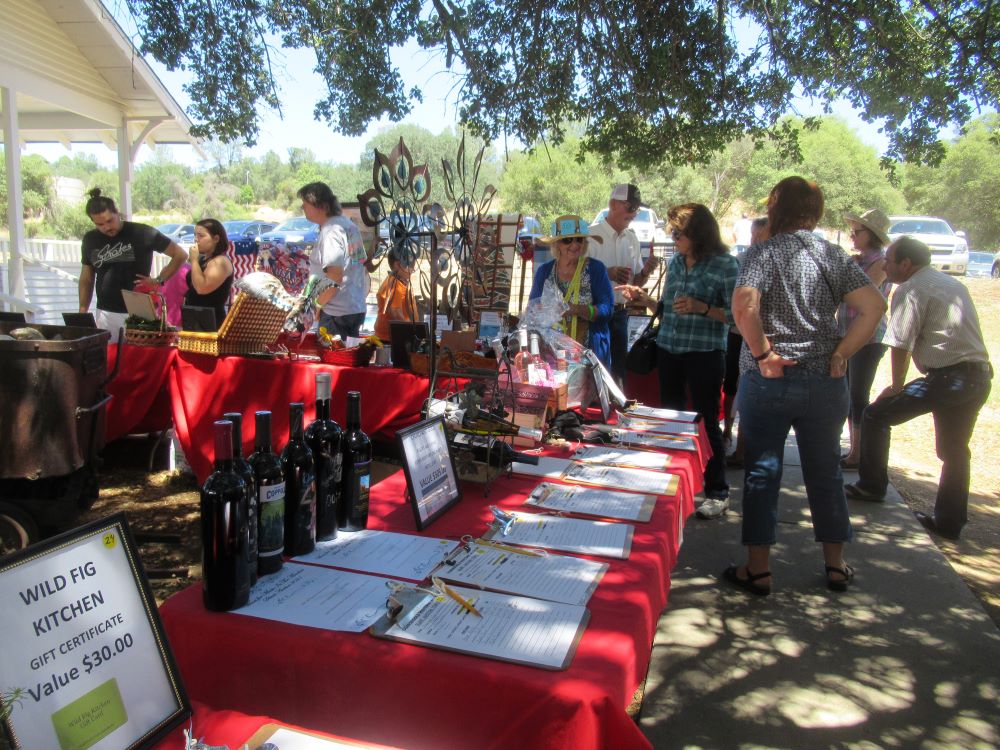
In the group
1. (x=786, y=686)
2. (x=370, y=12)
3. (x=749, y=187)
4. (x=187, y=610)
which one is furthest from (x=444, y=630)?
(x=749, y=187)

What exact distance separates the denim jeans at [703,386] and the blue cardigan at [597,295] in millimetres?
382

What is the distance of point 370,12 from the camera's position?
21.0 ft

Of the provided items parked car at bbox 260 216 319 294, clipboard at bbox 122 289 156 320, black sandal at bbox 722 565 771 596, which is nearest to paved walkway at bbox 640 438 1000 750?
black sandal at bbox 722 565 771 596

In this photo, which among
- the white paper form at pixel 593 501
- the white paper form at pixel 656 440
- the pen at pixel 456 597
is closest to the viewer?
the pen at pixel 456 597

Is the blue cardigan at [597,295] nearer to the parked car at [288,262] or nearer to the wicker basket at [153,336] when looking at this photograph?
the wicker basket at [153,336]

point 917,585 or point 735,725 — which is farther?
point 917,585

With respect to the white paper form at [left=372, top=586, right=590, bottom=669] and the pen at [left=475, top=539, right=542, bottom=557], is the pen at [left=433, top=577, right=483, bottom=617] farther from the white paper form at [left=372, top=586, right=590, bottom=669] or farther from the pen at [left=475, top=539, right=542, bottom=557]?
the pen at [left=475, top=539, right=542, bottom=557]

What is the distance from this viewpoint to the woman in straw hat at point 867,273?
4609mm

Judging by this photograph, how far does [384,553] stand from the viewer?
1.60m

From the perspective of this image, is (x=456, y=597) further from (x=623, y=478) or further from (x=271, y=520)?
(x=623, y=478)

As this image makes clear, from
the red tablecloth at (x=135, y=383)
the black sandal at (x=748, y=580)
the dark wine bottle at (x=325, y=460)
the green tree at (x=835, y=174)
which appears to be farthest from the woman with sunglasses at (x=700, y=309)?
the green tree at (x=835, y=174)

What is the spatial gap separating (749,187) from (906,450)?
144 feet

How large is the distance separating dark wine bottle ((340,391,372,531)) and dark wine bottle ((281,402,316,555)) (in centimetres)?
13

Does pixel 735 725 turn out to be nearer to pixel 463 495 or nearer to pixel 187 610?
pixel 463 495
